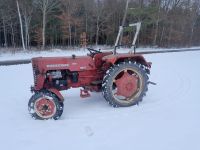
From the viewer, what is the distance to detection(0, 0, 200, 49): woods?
24938mm

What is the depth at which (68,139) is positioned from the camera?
4066 mm

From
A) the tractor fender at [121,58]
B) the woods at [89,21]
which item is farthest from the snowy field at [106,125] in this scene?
the woods at [89,21]

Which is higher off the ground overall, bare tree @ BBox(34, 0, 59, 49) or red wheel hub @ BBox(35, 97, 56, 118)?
bare tree @ BBox(34, 0, 59, 49)

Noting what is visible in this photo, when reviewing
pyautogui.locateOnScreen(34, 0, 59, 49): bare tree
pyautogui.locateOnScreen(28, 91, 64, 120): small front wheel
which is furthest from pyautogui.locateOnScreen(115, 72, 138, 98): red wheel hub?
pyautogui.locateOnScreen(34, 0, 59, 49): bare tree

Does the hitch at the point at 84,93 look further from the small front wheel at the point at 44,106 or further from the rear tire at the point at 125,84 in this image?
the small front wheel at the point at 44,106

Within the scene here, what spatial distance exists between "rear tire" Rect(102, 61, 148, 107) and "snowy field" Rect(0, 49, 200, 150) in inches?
8.2

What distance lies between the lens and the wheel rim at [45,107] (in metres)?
4.74

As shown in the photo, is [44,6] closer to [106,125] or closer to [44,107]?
[44,107]

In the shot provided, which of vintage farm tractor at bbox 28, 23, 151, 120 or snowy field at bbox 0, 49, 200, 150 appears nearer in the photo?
snowy field at bbox 0, 49, 200, 150

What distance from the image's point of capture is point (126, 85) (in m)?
5.59

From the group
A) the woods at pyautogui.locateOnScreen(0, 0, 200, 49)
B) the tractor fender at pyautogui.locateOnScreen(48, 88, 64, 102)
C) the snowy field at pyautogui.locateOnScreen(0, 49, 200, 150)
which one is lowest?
the snowy field at pyautogui.locateOnScreen(0, 49, 200, 150)

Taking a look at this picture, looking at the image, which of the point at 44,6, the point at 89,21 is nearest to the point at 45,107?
the point at 44,6

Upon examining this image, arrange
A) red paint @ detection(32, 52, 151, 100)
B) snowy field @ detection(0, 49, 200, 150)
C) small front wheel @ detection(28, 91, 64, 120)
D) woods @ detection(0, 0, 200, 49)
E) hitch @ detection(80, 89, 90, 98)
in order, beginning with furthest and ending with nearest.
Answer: woods @ detection(0, 0, 200, 49), hitch @ detection(80, 89, 90, 98), red paint @ detection(32, 52, 151, 100), small front wheel @ detection(28, 91, 64, 120), snowy field @ detection(0, 49, 200, 150)

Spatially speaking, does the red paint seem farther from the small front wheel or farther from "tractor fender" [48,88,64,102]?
the small front wheel
